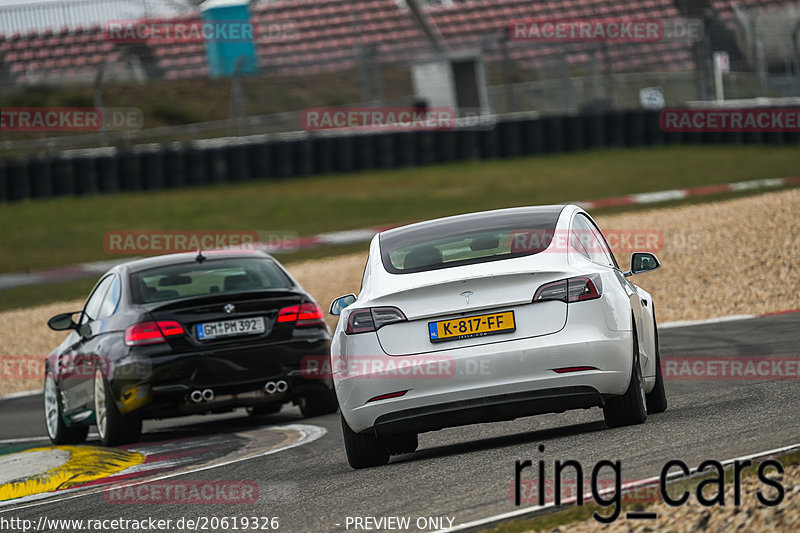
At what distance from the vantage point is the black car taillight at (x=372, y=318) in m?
7.05

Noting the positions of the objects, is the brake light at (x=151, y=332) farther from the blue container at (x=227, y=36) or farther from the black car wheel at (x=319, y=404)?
the blue container at (x=227, y=36)

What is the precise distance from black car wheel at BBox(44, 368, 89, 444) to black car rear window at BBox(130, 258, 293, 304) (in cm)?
138

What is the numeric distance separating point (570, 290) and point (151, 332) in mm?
4085

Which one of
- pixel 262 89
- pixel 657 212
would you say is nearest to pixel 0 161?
pixel 262 89

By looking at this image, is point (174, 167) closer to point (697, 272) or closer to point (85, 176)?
point (85, 176)

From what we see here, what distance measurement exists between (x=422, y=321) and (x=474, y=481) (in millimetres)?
1051

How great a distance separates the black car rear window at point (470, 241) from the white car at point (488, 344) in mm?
29

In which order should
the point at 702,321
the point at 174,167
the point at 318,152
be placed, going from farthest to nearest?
1. the point at 318,152
2. the point at 174,167
3. the point at 702,321

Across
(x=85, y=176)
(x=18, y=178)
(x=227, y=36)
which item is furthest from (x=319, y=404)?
(x=227, y=36)

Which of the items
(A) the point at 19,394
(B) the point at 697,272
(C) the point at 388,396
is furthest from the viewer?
(B) the point at 697,272

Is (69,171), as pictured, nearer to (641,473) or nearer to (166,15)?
(166,15)

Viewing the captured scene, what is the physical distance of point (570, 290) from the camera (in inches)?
276

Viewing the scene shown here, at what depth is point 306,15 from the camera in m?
42.5

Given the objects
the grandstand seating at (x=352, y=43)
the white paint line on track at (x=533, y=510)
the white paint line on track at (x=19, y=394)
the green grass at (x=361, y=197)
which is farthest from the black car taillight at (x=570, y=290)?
the grandstand seating at (x=352, y=43)
